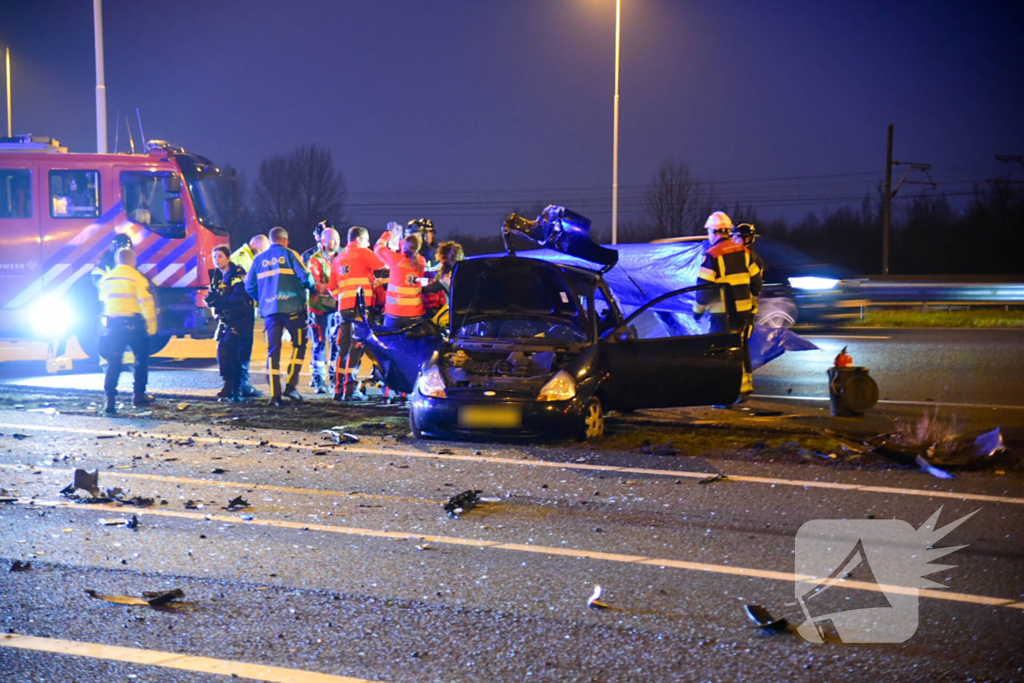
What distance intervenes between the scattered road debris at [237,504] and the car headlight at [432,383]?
84.3 inches

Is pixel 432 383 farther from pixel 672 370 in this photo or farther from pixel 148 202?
pixel 148 202

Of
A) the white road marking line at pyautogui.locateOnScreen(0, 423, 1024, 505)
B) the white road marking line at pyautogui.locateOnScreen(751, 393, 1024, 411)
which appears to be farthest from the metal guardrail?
the white road marking line at pyautogui.locateOnScreen(0, 423, 1024, 505)

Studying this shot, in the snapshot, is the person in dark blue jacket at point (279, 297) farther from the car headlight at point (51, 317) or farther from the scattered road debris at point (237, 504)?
the car headlight at point (51, 317)

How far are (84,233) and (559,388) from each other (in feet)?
31.2

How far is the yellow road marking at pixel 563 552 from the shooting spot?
395 centimetres

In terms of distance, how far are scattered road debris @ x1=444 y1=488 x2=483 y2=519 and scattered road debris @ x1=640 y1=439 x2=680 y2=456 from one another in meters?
1.97

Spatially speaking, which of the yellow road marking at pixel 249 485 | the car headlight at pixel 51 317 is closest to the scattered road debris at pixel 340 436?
the yellow road marking at pixel 249 485

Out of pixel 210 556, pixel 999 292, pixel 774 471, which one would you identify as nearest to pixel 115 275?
pixel 210 556

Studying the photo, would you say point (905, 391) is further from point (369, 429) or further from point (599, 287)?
point (369, 429)

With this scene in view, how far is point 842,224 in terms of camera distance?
49594 mm

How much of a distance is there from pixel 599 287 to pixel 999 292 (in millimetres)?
16971

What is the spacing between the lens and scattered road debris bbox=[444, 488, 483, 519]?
17.6 feet

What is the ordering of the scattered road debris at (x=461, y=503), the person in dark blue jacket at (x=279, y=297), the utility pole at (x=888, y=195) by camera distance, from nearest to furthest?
the scattered road debris at (x=461, y=503), the person in dark blue jacket at (x=279, y=297), the utility pole at (x=888, y=195)

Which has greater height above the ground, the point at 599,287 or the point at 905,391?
the point at 599,287
